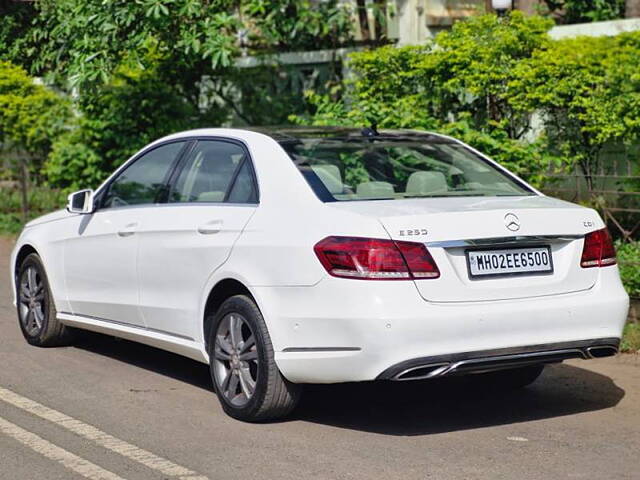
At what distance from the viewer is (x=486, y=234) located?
6395mm

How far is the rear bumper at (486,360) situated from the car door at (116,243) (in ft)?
7.62

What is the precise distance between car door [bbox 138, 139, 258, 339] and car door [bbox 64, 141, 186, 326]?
0.51 feet

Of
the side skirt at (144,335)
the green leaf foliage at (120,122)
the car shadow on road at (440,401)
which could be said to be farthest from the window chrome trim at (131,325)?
the green leaf foliage at (120,122)

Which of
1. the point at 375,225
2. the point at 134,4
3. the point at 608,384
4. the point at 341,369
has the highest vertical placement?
the point at 134,4

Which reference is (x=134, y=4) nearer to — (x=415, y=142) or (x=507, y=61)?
(x=507, y=61)

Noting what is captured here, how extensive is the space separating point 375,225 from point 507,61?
21.3ft

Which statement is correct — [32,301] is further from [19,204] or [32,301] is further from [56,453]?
[19,204]

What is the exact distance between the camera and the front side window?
23.8ft

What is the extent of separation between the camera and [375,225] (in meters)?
6.28

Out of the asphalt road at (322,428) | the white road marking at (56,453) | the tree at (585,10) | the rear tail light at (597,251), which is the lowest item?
the asphalt road at (322,428)

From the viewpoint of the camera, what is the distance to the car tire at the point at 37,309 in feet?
30.4

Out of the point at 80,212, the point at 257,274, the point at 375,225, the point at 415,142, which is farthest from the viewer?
the point at 80,212

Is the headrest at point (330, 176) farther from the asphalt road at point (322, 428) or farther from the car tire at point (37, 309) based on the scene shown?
the car tire at point (37, 309)

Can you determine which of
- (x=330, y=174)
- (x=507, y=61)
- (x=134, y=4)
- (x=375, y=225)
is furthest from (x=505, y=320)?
(x=134, y=4)
